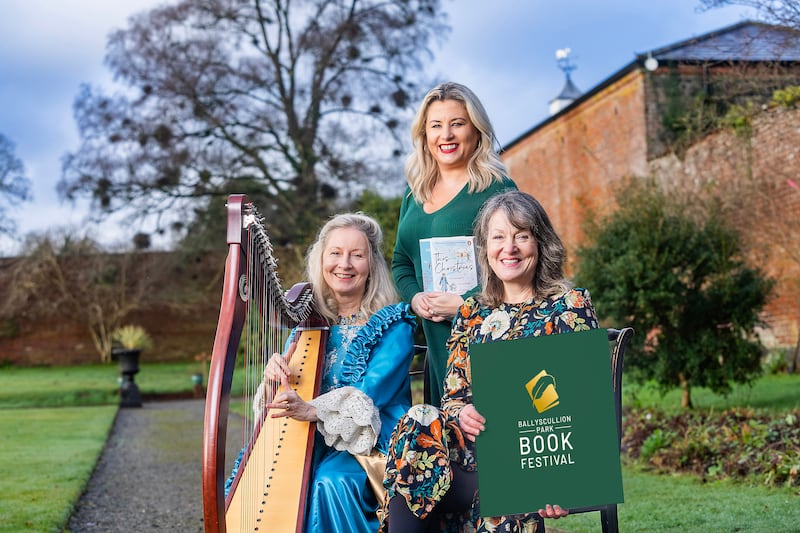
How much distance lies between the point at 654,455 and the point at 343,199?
1305 centimetres

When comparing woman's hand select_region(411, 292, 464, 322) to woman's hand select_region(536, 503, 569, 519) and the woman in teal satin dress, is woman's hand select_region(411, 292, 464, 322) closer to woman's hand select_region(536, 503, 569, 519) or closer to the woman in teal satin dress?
the woman in teal satin dress

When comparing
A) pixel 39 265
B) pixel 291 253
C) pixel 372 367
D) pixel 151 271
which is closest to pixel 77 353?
pixel 39 265

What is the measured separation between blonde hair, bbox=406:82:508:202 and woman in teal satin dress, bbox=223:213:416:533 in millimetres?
280

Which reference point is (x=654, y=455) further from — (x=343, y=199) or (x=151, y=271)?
(x=151, y=271)

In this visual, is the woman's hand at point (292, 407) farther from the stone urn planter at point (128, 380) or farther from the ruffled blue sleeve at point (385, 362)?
the stone urn planter at point (128, 380)

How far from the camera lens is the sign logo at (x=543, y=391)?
6.86 feet

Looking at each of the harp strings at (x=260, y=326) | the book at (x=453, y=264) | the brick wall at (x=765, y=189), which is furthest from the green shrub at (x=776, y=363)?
the harp strings at (x=260, y=326)

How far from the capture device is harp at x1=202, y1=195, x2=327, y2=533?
1.98 meters

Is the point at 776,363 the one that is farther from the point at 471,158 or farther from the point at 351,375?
the point at 351,375

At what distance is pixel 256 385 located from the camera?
3141 millimetres

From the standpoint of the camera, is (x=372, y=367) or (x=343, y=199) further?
(x=343, y=199)

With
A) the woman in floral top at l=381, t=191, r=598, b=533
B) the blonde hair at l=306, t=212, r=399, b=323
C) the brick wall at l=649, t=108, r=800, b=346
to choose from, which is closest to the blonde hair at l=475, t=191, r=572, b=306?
the woman in floral top at l=381, t=191, r=598, b=533

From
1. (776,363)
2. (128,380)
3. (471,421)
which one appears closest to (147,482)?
(471,421)

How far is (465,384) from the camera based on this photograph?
2621mm
